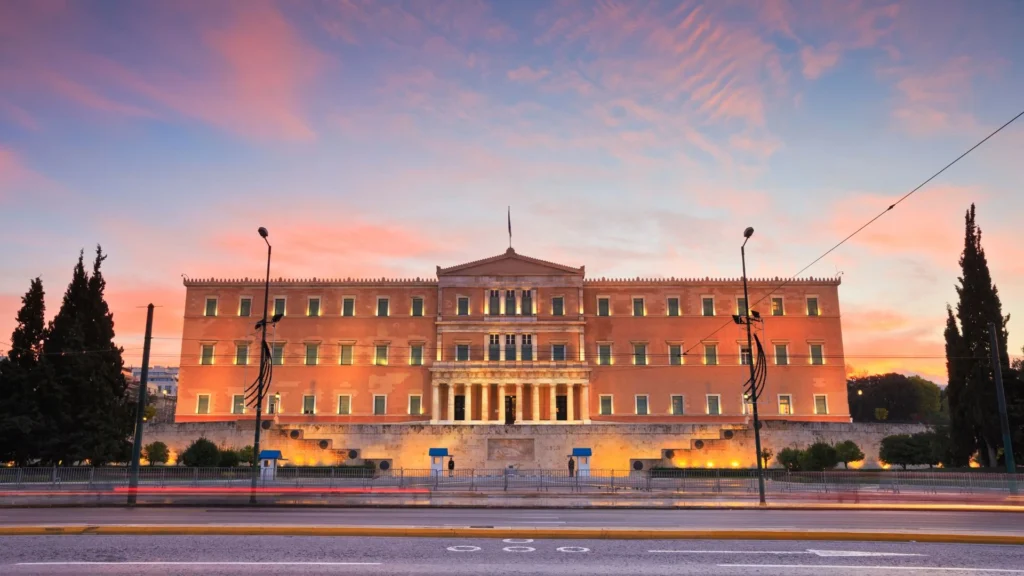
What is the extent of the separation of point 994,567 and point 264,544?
10812 millimetres

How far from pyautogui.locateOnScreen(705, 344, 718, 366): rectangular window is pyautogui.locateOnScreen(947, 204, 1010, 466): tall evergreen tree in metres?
20.6

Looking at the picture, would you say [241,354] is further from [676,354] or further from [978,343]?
[978,343]

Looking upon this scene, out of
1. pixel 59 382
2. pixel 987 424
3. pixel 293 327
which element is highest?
pixel 293 327

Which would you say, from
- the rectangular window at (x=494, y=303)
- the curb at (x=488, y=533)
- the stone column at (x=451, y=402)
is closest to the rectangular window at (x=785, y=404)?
the rectangular window at (x=494, y=303)

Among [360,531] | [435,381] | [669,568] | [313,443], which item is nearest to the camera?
[669,568]

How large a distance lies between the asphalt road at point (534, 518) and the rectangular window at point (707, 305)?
40.6 meters

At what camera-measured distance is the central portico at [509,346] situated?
57844mm

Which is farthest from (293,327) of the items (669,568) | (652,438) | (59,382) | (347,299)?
(669,568)

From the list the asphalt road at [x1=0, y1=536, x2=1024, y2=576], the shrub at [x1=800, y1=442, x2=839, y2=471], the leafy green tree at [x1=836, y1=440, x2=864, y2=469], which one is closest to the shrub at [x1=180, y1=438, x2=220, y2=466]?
the asphalt road at [x1=0, y1=536, x2=1024, y2=576]

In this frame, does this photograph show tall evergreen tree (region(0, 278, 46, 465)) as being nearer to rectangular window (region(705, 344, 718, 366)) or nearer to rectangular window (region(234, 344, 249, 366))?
rectangular window (region(234, 344, 249, 366))

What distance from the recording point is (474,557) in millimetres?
10562

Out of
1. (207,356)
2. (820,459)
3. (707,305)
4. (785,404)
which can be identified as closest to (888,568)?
(820,459)

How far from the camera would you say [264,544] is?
1166 centimetres

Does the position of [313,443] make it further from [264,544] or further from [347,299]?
[264,544]
